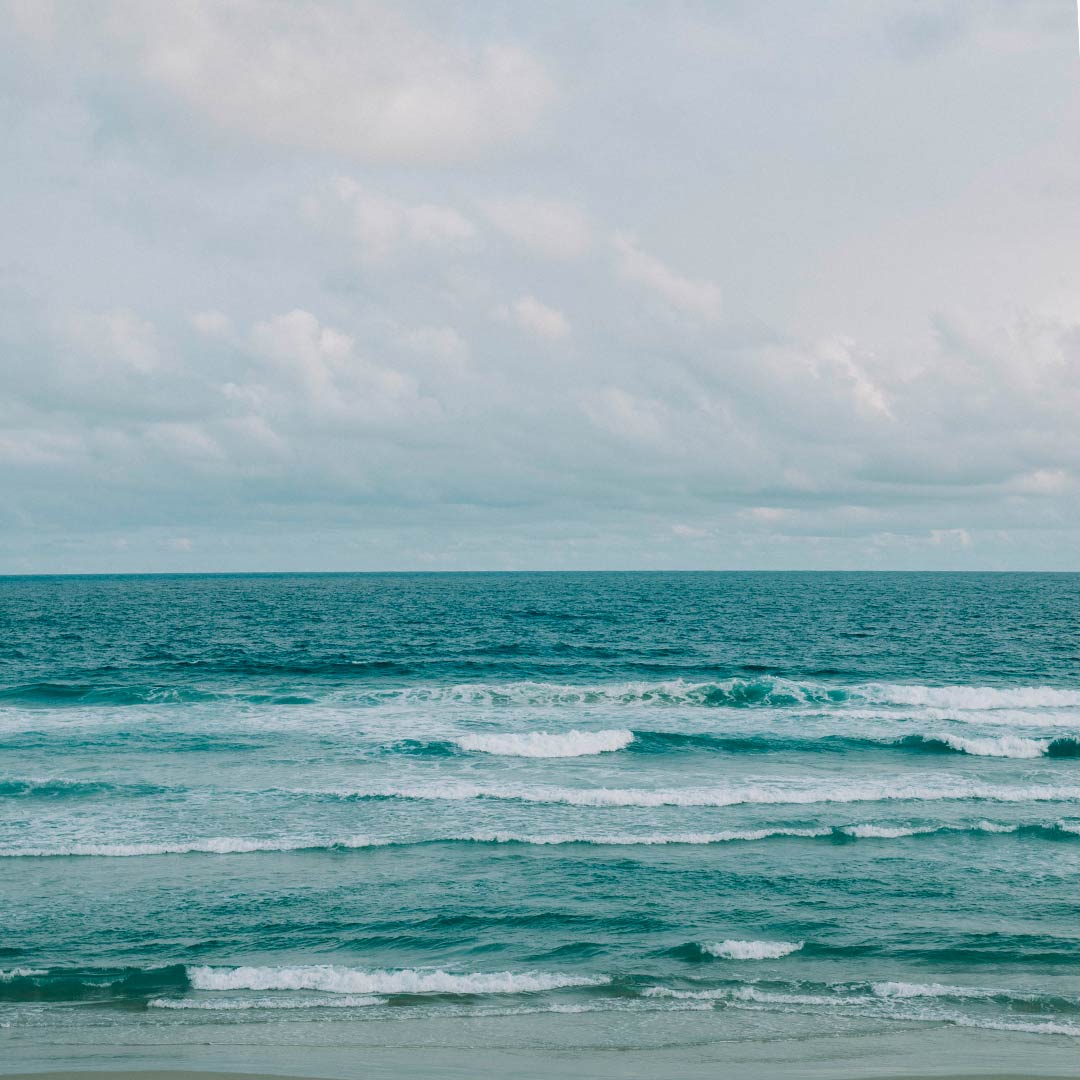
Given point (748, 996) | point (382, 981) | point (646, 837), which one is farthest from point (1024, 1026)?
point (646, 837)

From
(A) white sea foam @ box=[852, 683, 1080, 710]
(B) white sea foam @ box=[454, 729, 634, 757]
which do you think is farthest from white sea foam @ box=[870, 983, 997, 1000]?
(A) white sea foam @ box=[852, 683, 1080, 710]

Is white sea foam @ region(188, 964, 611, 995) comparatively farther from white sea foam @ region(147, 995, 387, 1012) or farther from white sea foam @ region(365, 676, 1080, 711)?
white sea foam @ region(365, 676, 1080, 711)

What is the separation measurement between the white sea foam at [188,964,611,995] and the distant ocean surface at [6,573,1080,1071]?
0.05 meters

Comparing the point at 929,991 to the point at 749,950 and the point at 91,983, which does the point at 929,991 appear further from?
the point at 91,983

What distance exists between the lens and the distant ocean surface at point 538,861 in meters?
14.1

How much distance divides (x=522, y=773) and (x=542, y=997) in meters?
15.2

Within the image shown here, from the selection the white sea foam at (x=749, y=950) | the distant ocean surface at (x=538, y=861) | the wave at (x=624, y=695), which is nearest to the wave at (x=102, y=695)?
the wave at (x=624, y=695)

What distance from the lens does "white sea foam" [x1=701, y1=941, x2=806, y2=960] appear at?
51.7ft

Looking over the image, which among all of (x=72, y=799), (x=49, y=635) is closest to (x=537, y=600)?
(x=49, y=635)

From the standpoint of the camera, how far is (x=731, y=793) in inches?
1041

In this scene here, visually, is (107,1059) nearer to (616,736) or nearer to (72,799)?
(72,799)

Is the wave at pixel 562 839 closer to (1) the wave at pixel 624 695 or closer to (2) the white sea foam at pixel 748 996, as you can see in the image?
(2) the white sea foam at pixel 748 996

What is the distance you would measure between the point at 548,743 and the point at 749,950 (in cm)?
1744

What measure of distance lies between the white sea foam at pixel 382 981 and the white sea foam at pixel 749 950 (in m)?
2.13
